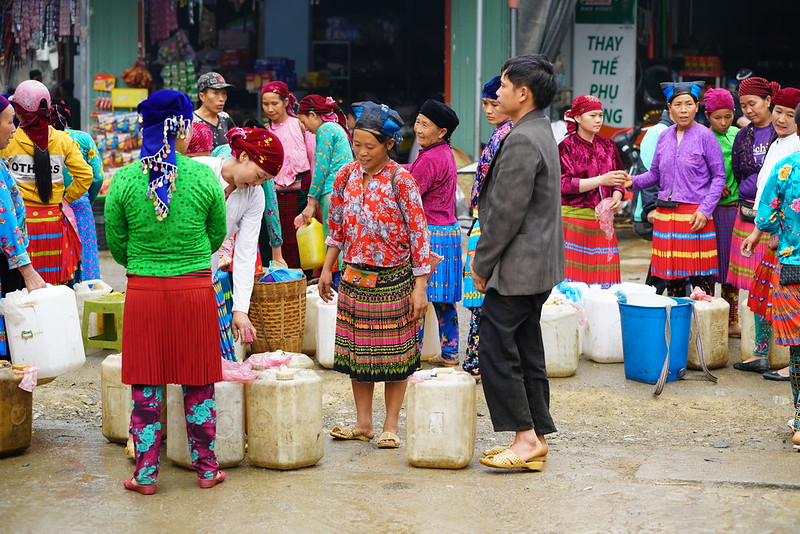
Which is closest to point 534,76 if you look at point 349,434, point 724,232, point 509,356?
point 509,356

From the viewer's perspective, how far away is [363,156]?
18.4 ft

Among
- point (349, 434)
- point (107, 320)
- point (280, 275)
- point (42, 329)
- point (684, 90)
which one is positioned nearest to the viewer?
point (42, 329)

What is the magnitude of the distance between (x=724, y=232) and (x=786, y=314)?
9.16ft

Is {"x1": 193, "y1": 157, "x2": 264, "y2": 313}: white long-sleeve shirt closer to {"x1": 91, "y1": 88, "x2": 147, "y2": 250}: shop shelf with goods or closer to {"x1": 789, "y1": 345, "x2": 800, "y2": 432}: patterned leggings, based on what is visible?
{"x1": 789, "y1": 345, "x2": 800, "y2": 432}: patterned leggings

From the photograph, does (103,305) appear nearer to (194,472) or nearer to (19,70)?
(194,472)

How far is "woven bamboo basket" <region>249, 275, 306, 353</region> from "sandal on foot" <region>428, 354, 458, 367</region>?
3.15ft

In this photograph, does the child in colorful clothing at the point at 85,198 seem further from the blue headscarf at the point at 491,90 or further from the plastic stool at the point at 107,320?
the blue headscarf at the point at 491,90

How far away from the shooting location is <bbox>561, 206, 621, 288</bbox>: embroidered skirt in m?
8.09

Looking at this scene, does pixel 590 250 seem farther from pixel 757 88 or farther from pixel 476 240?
pixel 757 88

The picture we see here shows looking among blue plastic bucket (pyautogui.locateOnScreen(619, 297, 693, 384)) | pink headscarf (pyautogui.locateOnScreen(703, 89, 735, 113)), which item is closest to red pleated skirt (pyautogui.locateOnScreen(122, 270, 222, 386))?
blue plastic bucket (pyautogui.locateOnScreen(619, 297, 693, 384))

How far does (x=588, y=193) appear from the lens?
316 inches

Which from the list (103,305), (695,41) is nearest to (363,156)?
(103,305)

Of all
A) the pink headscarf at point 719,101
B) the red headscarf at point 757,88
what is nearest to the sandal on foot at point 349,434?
the red headscarf at point 757,88

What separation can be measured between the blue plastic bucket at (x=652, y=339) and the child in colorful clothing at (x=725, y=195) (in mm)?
1354
